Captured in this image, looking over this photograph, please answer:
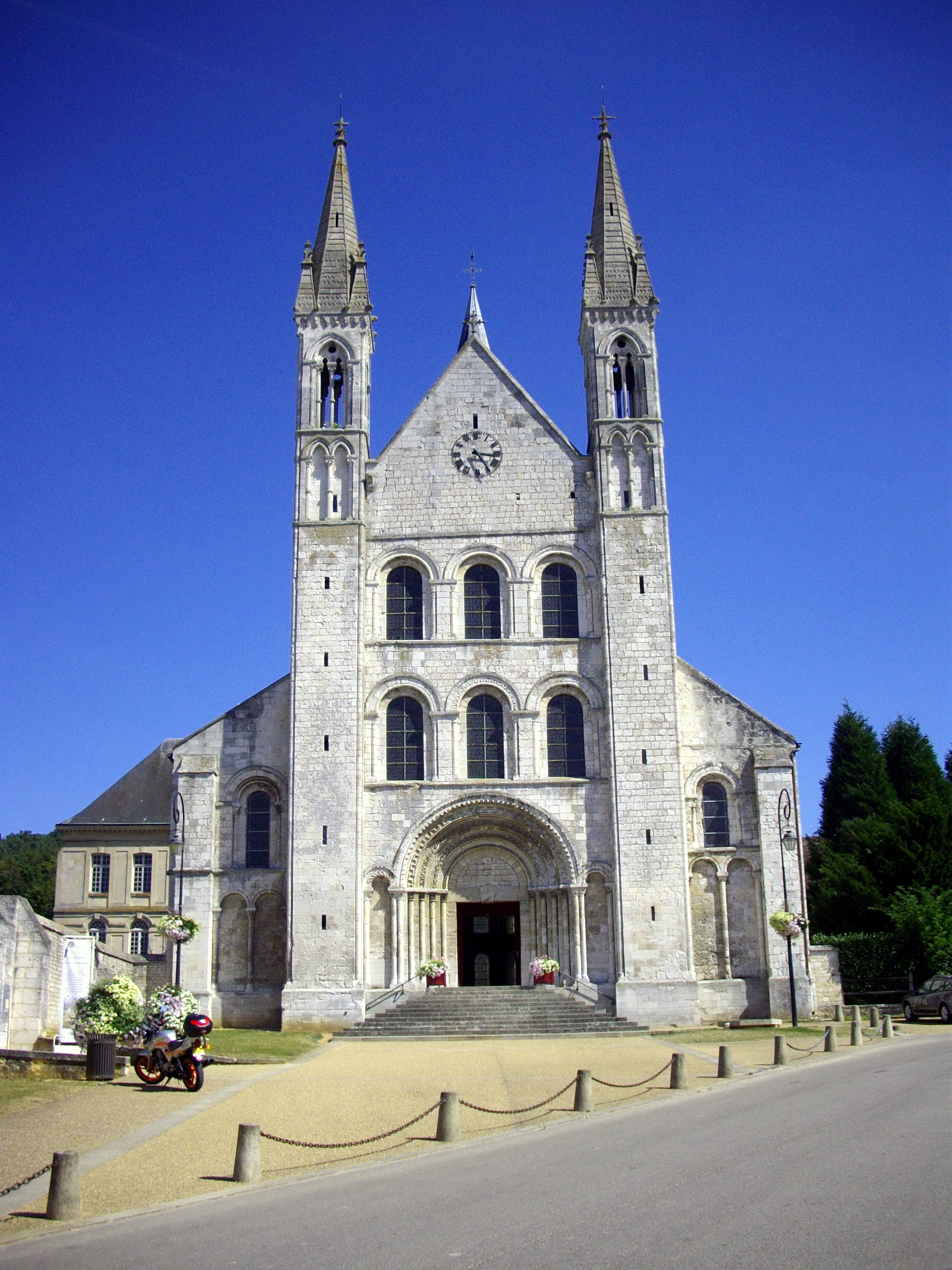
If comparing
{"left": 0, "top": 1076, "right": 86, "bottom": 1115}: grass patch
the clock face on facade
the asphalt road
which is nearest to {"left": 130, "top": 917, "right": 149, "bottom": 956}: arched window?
the clock face on facade

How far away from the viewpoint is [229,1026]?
29062mm

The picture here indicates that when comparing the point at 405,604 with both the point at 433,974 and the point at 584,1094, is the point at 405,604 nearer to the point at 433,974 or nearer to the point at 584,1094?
the point at 433,974

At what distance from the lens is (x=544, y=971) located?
28344 mm

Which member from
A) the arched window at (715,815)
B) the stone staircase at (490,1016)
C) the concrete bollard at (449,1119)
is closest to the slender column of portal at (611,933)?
the stone staircase at (490,1016)

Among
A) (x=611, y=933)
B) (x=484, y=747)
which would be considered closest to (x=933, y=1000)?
(x=611, y=933)

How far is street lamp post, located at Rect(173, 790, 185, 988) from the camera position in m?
29.4

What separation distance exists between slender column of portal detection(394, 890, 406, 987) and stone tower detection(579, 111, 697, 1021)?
5.26 meters

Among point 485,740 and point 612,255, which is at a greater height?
point 612,255

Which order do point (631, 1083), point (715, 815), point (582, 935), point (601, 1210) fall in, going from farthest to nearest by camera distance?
point (715, 815) < point (582, 935) < point (631, 1083) < point (601, 1210)

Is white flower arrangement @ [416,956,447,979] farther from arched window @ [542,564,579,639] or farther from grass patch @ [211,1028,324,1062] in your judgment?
arched window @ [542,564,579,639]

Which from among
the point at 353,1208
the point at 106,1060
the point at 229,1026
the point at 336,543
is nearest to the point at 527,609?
the point at 336,543

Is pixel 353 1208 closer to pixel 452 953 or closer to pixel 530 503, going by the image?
pixel 452 953

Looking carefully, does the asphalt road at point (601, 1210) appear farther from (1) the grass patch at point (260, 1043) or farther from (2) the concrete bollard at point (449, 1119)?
(1) the grass patch at point (260, 1043)

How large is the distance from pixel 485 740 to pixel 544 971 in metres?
6.00
